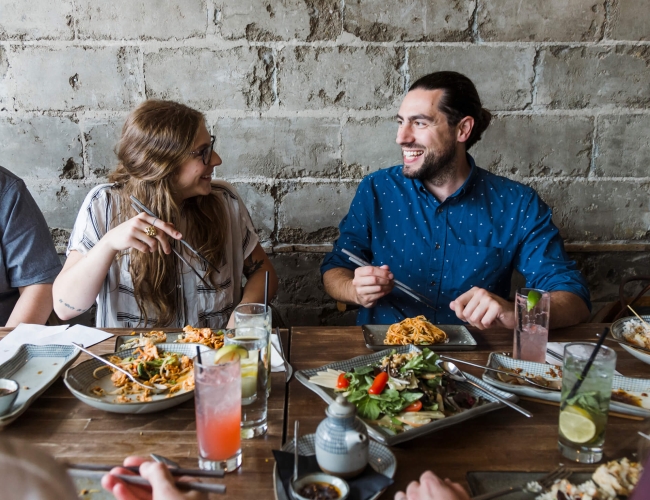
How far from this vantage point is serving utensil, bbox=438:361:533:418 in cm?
125

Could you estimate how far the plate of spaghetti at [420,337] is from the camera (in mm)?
1653

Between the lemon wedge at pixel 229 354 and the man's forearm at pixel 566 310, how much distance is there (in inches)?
42.9

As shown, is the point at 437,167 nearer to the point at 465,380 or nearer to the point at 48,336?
the point at 465,380

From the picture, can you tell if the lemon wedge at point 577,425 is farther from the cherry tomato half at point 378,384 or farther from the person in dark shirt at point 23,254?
the person in dark shirt at point 23,254

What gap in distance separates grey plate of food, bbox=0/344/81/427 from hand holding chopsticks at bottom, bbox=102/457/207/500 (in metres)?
0.55

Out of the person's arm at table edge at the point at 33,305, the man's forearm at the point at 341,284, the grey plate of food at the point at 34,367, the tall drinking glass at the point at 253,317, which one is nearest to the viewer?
the grey plate of food at the point at 34,367

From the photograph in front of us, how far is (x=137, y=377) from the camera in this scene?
141 centimetres

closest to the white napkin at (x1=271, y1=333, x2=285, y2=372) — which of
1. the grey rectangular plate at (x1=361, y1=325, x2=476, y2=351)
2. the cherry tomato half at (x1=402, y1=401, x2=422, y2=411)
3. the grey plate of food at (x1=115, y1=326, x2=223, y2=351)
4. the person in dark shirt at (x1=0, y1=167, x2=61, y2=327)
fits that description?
the grey plate of food at (x1=115, y1=326, x2=223, y2=351)

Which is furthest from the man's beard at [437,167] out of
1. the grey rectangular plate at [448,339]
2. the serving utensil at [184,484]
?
the serving utensil at [184,484]

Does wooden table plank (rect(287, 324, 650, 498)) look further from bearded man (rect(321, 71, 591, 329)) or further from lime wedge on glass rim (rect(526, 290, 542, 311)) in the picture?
bearded man (rect(321, 71, 591, 329))

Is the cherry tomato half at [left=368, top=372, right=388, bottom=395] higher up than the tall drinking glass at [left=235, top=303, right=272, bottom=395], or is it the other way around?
the tall drinking glass at [left=235, top=303, right=272, bottom=395]

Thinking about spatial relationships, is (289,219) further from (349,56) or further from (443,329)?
(443,329)

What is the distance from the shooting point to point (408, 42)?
9.04 ft

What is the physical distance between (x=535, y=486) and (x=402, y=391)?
35 cm
